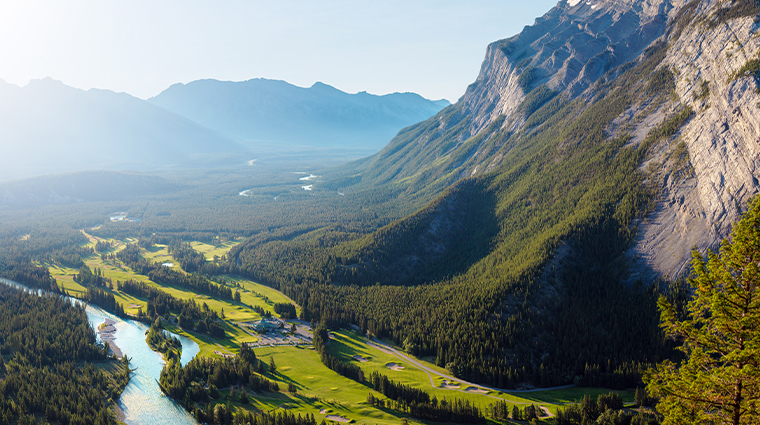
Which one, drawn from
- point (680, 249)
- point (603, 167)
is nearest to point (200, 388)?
point (680, 249)

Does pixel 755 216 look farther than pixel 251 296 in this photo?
No

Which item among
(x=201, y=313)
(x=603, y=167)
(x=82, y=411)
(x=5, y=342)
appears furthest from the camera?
(x=603, y=167)

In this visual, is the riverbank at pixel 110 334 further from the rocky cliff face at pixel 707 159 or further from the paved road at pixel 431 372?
the rocky cliff face at pixel 707 159

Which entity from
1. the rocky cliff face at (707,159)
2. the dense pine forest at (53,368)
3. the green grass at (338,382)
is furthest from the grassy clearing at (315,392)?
the rocky cliff face at (707,159)

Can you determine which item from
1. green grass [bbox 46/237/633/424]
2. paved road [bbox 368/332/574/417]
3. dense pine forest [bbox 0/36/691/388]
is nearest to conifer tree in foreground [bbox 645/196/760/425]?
paved road [bbox 368/332/574/417]

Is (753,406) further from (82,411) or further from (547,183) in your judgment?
(547,183)

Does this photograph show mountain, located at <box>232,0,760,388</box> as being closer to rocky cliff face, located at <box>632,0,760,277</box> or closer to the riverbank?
rocky cliff face, located at <box>632,0,760,277</box>
